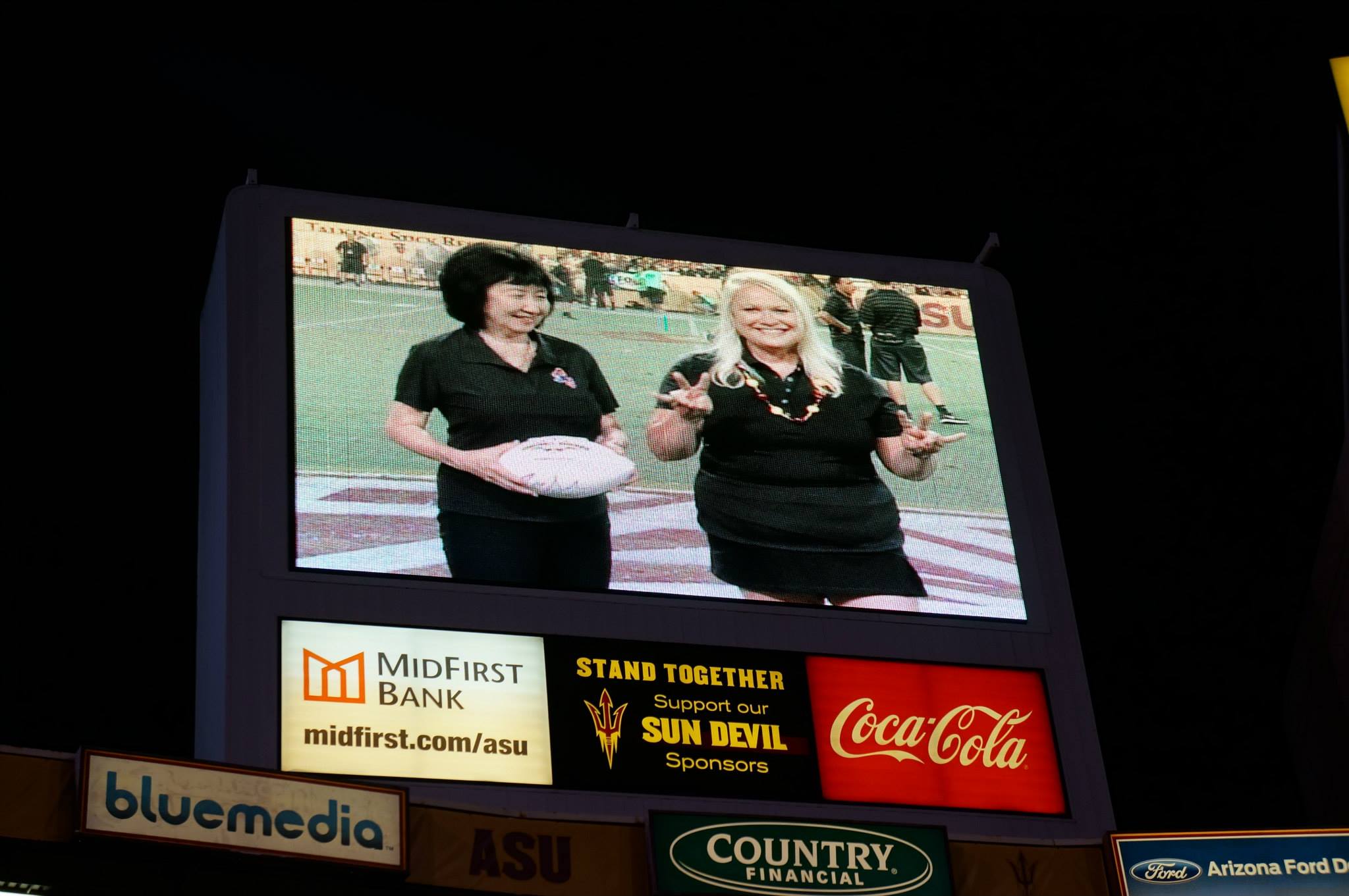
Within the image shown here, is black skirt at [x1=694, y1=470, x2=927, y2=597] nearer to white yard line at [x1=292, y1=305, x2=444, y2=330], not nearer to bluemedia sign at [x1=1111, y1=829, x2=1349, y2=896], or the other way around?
white yard line at [x1=292, y1=305, x2=444, y2=330]

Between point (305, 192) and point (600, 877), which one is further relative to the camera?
point (305, 192)

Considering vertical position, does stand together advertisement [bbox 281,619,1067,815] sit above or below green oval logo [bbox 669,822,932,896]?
above

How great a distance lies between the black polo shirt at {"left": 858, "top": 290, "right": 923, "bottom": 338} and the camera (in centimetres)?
1652

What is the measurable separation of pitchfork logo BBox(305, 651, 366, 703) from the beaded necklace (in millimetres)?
4155

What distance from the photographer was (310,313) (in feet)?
49.4

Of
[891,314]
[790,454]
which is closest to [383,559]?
[790,454]

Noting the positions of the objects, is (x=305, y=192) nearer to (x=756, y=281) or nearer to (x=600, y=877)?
(x=756, y=281)

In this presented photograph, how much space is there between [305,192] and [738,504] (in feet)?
14.6

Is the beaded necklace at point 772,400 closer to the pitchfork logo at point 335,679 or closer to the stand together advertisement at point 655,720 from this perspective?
the stand together advertisement at point 655,720

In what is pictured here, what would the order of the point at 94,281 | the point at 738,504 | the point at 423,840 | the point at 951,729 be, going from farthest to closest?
1. the point at 94,281
2. the point at 738,504
3. the point at 951,729
4. the point at 423,840

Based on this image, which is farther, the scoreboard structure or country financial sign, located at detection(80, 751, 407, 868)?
the scoreboard structure

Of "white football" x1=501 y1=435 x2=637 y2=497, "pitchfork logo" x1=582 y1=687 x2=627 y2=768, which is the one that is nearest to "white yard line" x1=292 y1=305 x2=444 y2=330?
"white football" x1=501 y1=435 x2=637 y2=497

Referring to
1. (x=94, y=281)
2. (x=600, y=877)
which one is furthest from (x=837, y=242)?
(x=600, y=877)

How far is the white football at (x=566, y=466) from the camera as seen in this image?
14.6 m
